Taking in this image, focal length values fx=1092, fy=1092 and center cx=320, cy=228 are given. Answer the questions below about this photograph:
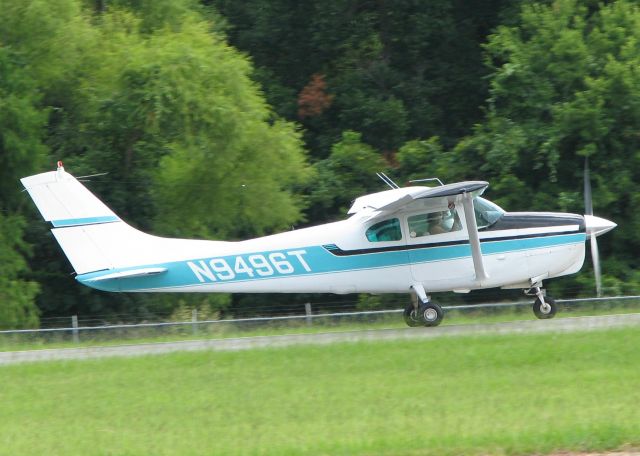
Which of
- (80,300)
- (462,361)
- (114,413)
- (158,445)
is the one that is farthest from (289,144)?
(158,445)

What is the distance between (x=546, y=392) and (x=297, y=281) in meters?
7.61

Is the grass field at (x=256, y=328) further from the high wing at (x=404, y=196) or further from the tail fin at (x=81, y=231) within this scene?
the high wing at (x=404, y=196)

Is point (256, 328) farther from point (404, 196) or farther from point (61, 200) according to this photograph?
point (61, 200)

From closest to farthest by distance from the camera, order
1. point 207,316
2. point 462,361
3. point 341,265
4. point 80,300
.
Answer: point 462,361
point 341,265
point 207,316
point 80,300

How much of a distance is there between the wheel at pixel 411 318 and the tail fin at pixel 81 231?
455cm

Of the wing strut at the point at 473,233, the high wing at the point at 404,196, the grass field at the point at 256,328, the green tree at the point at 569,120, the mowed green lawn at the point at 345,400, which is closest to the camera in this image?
the mowed green lawn at the point at 345,400

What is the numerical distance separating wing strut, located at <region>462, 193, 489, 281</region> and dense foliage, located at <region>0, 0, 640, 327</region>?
9.50 metres

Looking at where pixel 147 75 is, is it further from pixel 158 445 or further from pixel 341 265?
pixel 158 445

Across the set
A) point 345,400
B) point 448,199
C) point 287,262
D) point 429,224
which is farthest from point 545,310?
point 345,400

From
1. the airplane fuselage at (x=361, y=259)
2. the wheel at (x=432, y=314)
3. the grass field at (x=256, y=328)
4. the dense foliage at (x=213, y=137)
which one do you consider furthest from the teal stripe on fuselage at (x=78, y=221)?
the dense foliage at (x=213, y=137)

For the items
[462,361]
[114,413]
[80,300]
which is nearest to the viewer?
[114,413]

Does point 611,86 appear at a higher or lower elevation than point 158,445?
higher

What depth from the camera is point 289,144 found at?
28656 millimetres

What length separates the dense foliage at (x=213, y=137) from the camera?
87.2ft
